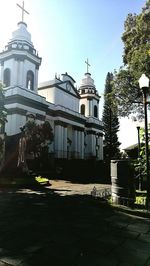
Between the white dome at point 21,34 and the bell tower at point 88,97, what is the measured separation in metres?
18.4

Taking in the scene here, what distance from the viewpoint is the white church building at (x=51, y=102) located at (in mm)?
32625

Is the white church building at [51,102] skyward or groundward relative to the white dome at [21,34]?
groundward

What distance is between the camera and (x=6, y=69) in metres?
34.7

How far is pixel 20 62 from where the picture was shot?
33.9 m

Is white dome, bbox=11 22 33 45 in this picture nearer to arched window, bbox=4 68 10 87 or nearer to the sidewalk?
arched window, bbox=4 68 10 87

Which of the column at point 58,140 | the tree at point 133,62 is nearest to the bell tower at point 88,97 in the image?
the column at point 58,140

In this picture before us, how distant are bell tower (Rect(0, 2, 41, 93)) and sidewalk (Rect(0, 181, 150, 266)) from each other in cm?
2766

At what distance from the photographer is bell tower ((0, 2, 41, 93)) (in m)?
33.8

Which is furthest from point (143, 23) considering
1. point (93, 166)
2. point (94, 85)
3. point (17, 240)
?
point (94, 85)

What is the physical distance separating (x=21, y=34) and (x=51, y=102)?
37.6ft

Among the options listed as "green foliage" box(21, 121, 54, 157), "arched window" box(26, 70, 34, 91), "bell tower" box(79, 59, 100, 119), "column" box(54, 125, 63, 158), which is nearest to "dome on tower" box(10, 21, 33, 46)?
"arched window" box(26, 70, 34, 91)

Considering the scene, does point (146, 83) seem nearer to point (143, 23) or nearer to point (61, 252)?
point (61, 252)

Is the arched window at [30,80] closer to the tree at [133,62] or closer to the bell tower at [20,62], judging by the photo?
the bell tower at [20,62]

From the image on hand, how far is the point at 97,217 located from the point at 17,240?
2865 mm
